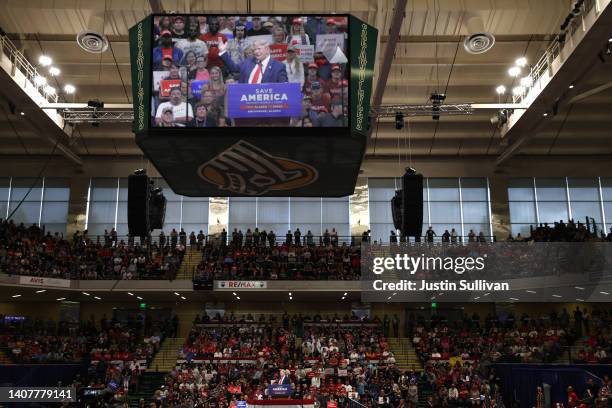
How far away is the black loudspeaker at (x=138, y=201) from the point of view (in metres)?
10.2

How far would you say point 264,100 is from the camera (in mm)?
6773

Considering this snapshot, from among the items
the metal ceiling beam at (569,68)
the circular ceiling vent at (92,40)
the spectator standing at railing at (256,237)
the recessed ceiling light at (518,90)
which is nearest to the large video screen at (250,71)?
the circular ceiling vent at (92,40)

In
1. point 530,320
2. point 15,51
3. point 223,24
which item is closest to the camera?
point 223,24

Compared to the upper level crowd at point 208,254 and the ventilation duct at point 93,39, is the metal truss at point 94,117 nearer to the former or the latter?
the ventilation duct at point 93,39

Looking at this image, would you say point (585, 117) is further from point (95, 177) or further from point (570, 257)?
point (95, 177)

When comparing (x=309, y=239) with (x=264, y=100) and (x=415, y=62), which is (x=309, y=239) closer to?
(x=415, y=62)

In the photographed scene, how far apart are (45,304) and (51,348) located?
23.5 feet

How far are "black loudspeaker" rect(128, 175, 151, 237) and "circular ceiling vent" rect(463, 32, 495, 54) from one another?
37.9ft

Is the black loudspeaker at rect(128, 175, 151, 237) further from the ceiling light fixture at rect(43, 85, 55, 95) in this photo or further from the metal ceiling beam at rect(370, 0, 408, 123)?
the ceiling light fixture at rect(43, 85, 55, 95)

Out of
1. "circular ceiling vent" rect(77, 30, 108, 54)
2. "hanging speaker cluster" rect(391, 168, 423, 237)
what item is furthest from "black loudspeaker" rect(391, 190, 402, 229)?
"circular ceiling vent" rect(77, 30, 108, 54)

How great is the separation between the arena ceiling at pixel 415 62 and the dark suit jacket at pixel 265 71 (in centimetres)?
881

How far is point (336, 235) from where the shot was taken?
31.0m

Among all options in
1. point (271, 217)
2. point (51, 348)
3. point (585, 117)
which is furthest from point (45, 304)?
point (585, 117)

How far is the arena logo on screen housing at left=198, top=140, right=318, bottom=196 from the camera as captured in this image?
24.4 feet
